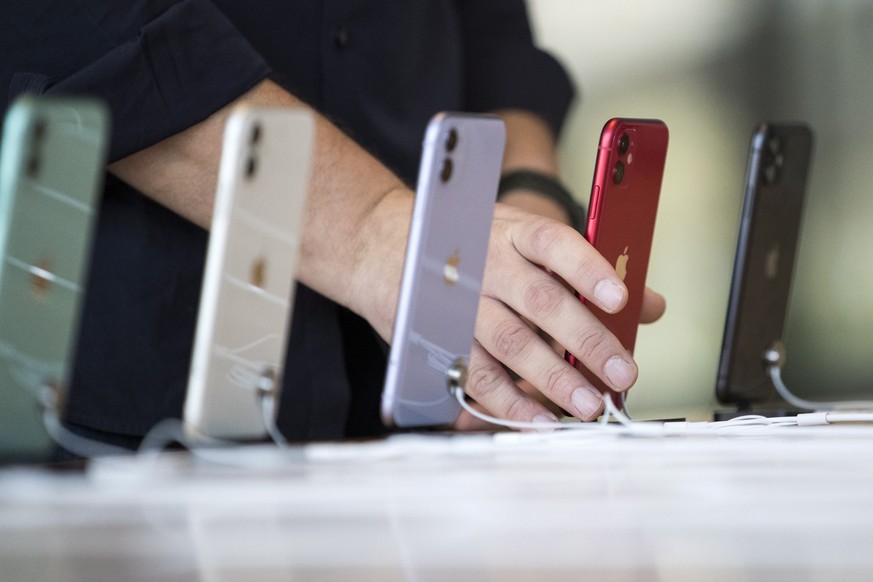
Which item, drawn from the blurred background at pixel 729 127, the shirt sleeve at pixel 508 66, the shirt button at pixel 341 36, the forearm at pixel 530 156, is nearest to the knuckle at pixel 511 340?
the forearm at pixel 530 156

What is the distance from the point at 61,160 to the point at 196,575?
0.26 meters

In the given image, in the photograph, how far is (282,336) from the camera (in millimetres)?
607

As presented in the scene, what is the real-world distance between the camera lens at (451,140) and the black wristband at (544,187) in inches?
15.9

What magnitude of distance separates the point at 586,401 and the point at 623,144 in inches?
7.0

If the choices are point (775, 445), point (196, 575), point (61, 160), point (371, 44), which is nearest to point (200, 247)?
point (371, 44)

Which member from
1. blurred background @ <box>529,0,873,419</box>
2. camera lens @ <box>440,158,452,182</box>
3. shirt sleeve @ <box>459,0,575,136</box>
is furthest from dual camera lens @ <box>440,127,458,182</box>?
blurred background @ <box>529,0,873,419</box>

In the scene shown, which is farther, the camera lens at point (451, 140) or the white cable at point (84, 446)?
the white cable at point (84, 446)

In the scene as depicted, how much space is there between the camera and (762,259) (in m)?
0.94

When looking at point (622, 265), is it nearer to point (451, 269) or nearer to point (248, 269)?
point (451, 269)

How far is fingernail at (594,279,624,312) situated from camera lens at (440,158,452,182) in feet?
0.40

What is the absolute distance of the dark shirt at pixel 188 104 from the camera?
0.79 m

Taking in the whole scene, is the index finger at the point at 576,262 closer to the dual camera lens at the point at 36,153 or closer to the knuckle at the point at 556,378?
the knuckle at the point at 556,378

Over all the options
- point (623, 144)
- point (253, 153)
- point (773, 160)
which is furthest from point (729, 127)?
point (253, 153)

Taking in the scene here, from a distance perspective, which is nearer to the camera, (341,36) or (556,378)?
(556,378)
